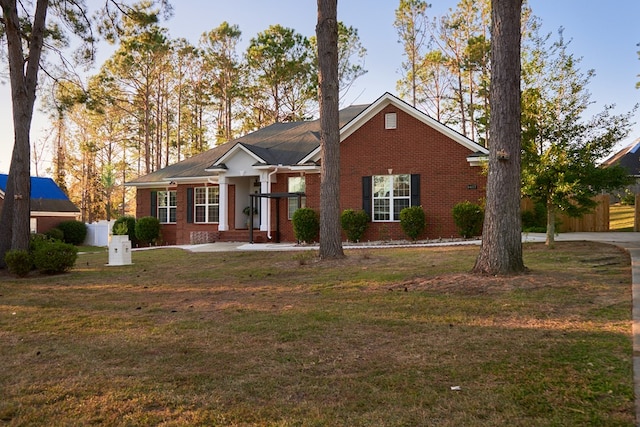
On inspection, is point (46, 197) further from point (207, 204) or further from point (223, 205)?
point (223, 205)

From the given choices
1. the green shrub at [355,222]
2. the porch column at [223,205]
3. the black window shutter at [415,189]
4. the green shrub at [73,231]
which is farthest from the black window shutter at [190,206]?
the black window shutter at [415,189]

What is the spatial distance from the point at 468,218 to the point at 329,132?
23.1 ft

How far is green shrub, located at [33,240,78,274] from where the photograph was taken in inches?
440

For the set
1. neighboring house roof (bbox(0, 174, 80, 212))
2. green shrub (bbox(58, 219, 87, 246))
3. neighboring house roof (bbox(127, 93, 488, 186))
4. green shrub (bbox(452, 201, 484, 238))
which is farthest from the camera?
neighboring house roof (bbox(0, 174, 80, 212))

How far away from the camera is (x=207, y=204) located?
72.3 feet

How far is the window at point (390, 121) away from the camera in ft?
58.9

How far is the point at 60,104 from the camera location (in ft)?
49.8

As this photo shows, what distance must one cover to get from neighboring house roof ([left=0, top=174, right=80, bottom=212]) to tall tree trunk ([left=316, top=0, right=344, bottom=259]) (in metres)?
21.8

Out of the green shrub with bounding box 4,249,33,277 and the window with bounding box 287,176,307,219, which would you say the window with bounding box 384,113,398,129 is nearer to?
the window with bounding box 287,176,307,219

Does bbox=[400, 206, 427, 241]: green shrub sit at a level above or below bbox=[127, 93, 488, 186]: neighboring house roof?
below

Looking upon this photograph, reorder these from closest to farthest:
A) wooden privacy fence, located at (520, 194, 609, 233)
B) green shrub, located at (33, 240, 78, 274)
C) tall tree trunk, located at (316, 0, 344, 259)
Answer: green shrub, located at (33, 240, 78, 274) → tall tree trunk, located at (316, 0, 344, 259) → wooden privacy fence, located at (520, 194, 609, 233)

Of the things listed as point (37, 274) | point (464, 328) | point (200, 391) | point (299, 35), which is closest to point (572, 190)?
point (464, 328)

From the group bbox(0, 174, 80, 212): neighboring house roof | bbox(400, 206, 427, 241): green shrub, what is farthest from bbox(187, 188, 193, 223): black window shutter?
bbox(0, 174, 80, 212): neighboring house roof

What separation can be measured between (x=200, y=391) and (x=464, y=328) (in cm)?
275
